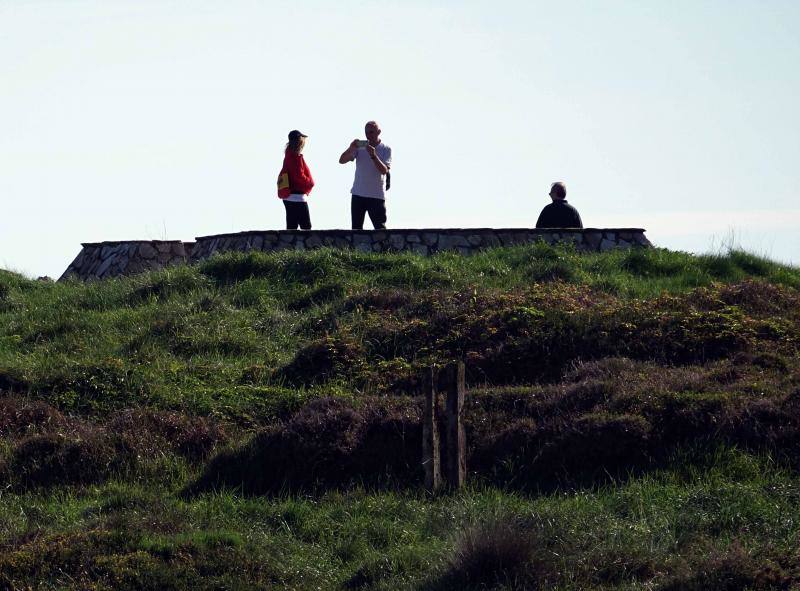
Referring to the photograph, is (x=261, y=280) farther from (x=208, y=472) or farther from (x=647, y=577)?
(x=647, y=577)

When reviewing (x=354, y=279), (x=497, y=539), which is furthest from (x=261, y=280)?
(x=497, y=539)

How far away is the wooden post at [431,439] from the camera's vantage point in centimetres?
1053

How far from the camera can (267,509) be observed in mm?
10328

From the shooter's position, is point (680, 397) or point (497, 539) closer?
point (497, 539)

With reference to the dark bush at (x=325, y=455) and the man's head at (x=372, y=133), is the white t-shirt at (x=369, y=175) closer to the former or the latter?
the man's head at (x=372, y=133)

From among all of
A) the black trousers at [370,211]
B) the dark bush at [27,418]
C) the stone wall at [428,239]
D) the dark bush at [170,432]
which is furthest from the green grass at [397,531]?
the black trousers at [370,211]

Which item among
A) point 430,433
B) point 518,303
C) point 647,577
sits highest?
point 518,303

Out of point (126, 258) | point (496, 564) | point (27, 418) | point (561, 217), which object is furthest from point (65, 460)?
point (561, 217)

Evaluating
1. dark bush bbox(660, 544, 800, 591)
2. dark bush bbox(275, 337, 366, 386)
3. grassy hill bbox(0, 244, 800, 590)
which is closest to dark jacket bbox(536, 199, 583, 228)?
grassy hill bbox(0, 244, 800, 590)

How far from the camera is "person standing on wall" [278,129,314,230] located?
1933cm

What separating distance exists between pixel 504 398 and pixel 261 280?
579 centimetres

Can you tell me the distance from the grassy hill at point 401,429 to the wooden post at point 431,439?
21 centimetres

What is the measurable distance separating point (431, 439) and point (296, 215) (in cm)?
970

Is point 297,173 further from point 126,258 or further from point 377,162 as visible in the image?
point 126,258
